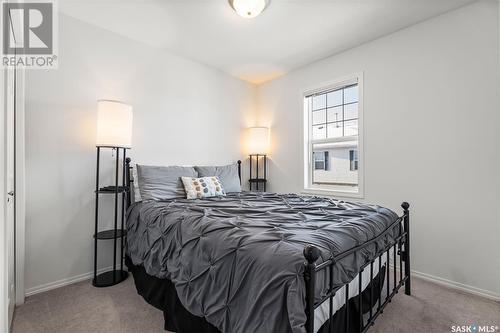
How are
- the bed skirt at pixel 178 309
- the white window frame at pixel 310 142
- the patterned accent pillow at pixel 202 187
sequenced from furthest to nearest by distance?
the white window frame at pixel 310 142 < the patterned accent pillow at pixel 202 187 < the bed skirt at pixel 178 309

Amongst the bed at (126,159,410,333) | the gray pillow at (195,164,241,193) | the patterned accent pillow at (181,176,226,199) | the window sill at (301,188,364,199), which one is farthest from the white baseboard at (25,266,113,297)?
the window sill at (301,188,364,199)

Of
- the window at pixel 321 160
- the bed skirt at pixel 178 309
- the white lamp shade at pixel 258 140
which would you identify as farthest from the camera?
the white lamp shade at pixel 258 140

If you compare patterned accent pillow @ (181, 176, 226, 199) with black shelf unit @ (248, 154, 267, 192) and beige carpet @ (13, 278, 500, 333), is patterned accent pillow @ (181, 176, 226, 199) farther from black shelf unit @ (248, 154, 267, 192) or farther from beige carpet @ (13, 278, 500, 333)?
black shelf unit @ (248, 154, 267, 192)

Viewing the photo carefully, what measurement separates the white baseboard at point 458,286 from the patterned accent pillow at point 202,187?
2164 mm

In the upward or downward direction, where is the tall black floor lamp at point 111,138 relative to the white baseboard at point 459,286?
upward

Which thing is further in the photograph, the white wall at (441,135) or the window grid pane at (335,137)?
the window grid pane at (335,137)

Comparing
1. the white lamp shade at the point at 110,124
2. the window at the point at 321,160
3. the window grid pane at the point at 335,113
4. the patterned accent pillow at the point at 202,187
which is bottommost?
the patterned accent pillow at the point at 202,187

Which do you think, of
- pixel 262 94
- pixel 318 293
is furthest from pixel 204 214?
pixel 262 94

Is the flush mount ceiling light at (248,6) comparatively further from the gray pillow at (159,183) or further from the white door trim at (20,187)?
the white door trim at (20,187)

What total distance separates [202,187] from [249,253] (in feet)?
5.46

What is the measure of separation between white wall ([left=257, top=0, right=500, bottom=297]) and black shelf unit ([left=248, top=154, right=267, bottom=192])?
1.58m

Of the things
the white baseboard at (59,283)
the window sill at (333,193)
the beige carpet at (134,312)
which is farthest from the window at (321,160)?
the white baseboard at (59,283)

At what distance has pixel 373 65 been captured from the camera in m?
2.85

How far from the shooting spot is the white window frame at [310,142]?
2.95 m
